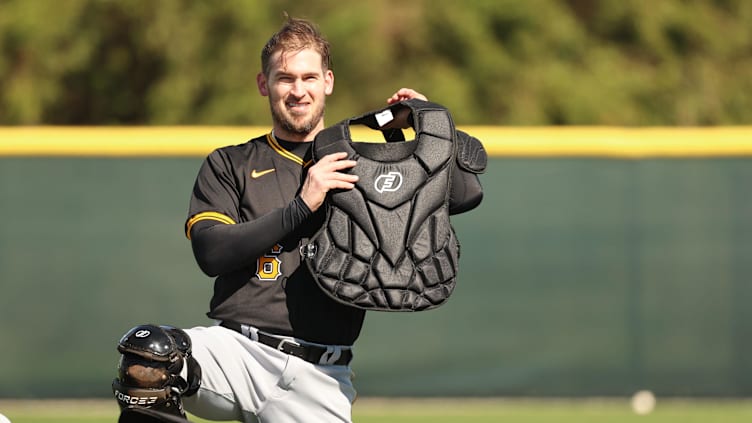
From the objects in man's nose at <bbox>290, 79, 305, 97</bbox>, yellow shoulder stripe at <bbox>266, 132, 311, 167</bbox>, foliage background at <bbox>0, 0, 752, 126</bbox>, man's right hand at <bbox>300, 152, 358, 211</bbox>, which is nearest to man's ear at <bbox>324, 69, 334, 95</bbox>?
man's nose at <bbox>290, 79, 305, 97</bbox>

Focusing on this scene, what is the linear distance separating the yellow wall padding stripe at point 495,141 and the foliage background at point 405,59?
4269mm

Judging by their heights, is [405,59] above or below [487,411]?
above

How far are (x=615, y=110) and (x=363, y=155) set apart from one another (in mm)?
9248

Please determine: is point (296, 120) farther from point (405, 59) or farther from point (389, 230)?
point (405, 59)

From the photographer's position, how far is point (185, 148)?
6965mm

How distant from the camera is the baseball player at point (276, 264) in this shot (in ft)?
10.3

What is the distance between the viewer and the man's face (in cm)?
332

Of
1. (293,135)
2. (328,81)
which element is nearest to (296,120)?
(293,135)

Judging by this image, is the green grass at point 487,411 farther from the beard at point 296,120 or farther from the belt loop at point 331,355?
the beard at point 296,120

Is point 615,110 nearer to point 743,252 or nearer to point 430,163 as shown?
point 743,252

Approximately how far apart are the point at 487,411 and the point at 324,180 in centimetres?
397

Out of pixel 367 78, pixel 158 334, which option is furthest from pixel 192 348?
pixel 367 78

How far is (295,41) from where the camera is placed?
3338 mm

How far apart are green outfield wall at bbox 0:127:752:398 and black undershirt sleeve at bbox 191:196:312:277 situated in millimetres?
3814
